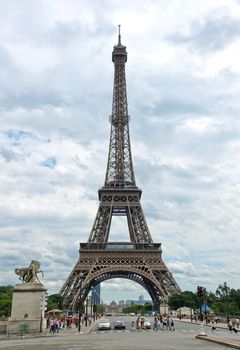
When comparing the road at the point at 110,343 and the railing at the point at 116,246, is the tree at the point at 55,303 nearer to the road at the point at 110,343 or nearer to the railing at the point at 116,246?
the railing at the point at 116,246

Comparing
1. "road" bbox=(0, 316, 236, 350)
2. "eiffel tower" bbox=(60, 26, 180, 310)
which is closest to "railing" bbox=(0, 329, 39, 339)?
"road" bbox=(0, 316, 236, 350)

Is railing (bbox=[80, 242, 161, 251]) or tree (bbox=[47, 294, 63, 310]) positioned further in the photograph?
railing (bbox=[80, 242, 161, 251])

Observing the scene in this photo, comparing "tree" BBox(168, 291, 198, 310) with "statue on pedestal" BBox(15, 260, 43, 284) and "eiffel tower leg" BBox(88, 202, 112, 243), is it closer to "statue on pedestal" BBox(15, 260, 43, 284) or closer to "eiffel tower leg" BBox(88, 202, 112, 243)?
"eiffel tower leg" BBox(88, 202, 112, 243)

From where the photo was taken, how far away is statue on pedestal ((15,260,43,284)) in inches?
1762

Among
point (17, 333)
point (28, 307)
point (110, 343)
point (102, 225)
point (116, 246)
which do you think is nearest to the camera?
point (110, 343)

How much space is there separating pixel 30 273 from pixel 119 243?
1953 inches

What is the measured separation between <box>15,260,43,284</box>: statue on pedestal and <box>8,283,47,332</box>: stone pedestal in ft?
4.88

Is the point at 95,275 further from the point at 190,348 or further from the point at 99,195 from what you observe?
the point at 190,348

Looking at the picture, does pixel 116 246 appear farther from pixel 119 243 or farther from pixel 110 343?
pixel 110 343

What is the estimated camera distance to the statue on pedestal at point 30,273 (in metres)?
44.8

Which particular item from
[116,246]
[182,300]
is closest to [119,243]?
[116,246]

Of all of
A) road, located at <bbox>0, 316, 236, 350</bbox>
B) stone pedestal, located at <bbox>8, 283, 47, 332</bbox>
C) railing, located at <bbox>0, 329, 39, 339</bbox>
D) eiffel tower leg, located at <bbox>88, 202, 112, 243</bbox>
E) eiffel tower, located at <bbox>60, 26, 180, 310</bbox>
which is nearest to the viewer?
road, located at <bbox>0, 316, 236, 350</bbox>

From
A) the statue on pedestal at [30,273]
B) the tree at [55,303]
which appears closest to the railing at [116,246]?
the tree at [55,303]

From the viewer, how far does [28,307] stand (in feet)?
140
